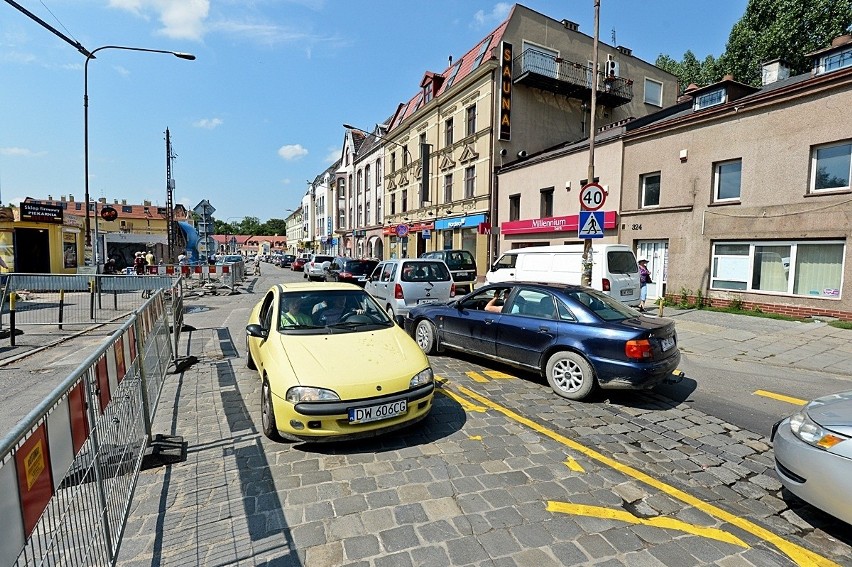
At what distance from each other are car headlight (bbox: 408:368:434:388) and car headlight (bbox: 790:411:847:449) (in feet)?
9.44

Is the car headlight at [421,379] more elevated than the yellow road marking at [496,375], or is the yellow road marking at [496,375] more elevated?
the car headlight at [421,379]

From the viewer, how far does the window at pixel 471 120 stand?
967 inches

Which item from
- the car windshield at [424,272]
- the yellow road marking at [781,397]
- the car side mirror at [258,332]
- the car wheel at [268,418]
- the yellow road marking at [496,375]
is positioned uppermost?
the car windshield at [424,272]

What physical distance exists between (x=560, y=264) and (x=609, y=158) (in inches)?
282

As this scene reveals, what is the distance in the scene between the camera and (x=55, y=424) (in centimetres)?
202

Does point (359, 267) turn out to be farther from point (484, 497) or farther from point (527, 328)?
point (484, 497)

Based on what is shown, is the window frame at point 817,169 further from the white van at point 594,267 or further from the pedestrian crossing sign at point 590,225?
the pedestrian crossing sign at point 590,225

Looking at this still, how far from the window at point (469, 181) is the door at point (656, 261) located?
11437 mm

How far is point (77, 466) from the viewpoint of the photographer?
7.45ft

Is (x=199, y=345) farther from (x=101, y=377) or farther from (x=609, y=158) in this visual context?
(x=609, y=158)

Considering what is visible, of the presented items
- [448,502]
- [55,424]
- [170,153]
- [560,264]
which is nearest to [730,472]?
[448,502]

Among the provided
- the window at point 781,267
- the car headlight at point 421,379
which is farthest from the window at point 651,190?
the car headlight at point 421,379

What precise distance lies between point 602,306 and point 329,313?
3608mm

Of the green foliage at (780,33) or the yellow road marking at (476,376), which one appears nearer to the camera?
the yellow road marking at (476,376)
